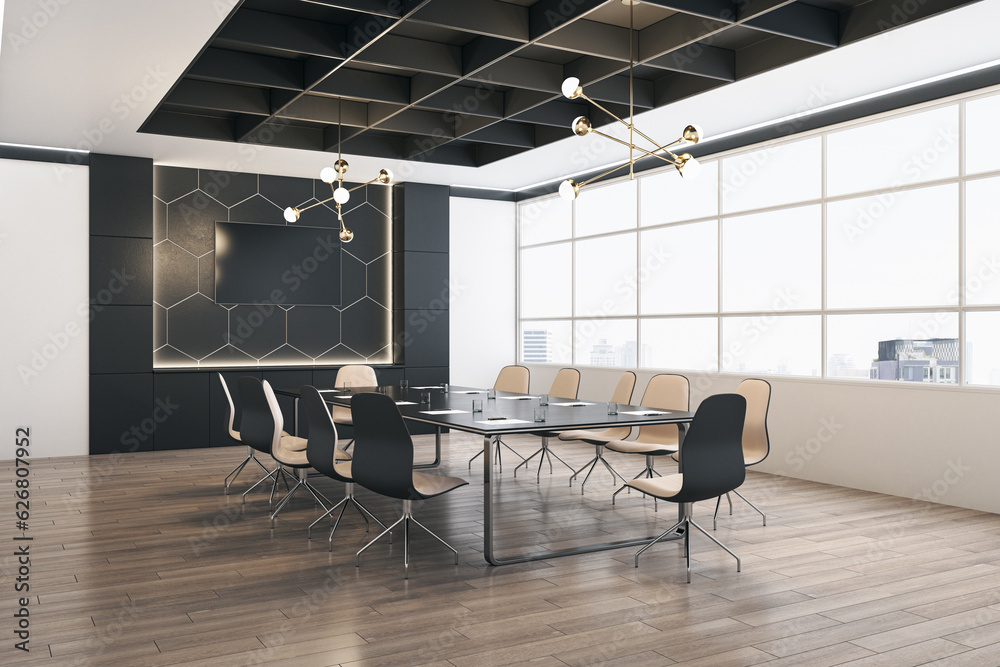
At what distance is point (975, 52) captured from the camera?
17.7ft

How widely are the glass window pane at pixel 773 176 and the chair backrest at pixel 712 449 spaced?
12.0 ft

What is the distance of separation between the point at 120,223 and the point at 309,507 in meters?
4.26

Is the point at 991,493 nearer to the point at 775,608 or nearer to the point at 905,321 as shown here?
the point at 905,321

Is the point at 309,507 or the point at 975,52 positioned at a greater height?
the point at 975,52

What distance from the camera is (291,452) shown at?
5660 mm

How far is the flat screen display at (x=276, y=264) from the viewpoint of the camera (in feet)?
29.7

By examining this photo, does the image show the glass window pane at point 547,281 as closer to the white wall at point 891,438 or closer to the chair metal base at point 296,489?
the white wall at point 891,438

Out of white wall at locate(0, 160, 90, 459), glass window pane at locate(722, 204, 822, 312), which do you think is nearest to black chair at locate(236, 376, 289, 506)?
white wall at locate(0, 160, 90, 459)

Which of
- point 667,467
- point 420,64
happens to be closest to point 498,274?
point 667,467

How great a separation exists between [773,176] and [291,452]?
15.8 feet

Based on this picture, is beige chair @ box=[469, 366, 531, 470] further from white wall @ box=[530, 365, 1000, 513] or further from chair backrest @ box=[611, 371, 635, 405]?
white wall @ box=[530, 365, 1000, 513]

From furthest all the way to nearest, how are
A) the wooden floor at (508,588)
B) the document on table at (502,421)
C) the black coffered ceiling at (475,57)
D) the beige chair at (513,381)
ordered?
the beige chair at (513,381)
the black coffered ceiling at (475,57)
the document on table at (502,421)
the wooden floor at (508,588)

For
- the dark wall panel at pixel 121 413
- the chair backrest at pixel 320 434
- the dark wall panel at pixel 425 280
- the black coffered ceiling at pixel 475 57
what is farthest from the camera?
the dark wall panel at pixel 425 280

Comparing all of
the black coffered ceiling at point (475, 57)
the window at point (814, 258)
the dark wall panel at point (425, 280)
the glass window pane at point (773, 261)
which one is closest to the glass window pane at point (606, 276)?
the window at point (814, 258)
